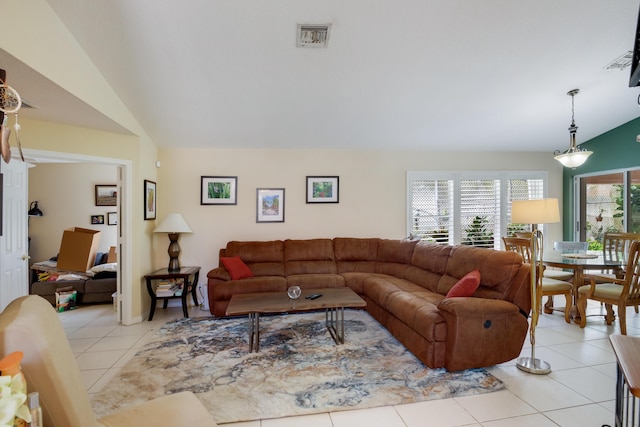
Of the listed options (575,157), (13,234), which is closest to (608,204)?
(575,157)

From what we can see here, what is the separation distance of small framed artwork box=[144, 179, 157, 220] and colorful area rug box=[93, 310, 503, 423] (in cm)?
166

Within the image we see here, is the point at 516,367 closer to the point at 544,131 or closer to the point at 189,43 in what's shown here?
the point at 544,131

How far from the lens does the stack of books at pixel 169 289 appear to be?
3.98m

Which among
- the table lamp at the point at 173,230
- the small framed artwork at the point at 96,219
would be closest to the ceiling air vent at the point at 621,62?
the table lamp at the point at 173,230

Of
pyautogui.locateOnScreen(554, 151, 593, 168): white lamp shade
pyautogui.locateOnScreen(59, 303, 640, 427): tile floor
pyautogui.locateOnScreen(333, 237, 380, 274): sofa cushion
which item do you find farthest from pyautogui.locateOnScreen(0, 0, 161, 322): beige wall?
pyautogui.locateOnScreen(554, 151, 593, 168): white lamp shade

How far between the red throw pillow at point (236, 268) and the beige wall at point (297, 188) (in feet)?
2.37

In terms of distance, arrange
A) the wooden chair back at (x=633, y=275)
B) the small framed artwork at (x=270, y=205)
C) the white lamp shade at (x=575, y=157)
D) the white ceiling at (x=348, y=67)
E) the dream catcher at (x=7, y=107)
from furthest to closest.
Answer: the small framed artwork at (x=270, y=205), the white lamp shade at (x=575, y=157), the wooden chair back at (x=633, y=275), the white ceiling at (x=348, y=67), the dream catcher at (x=7, y=107)

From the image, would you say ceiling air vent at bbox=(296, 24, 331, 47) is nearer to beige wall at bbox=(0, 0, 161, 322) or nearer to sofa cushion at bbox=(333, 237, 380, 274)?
beige wall at bbox=(0, 0, 161, 322)

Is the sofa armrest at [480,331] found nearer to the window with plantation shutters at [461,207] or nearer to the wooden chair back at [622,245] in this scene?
the wooden chair back at [622,245]

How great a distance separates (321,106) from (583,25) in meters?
2.50

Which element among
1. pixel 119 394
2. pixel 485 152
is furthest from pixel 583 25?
pixel 119 394

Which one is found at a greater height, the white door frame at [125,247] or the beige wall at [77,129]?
the beige wall at [77,129]

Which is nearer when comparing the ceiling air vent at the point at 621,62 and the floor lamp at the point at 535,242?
the floor lamp at the point at 535,242

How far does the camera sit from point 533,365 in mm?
2584
